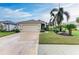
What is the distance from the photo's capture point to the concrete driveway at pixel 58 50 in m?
2.78

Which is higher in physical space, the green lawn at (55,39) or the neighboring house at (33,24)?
the neighboring house at (33,24)

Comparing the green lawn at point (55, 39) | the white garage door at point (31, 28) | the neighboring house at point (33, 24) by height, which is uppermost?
the neighboring house at point (33, 24)

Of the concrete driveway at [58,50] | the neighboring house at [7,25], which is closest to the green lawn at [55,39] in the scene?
the concrete driveway at [58,50]

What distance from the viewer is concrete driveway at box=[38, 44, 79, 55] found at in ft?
9.11

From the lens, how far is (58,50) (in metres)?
2.79

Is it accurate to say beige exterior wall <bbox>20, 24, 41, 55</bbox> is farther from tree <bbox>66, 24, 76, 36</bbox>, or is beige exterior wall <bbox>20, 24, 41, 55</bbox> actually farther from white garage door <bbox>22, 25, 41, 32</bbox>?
tree <bbox>66, 24, 76, 36</bbox>

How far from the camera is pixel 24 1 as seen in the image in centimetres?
279

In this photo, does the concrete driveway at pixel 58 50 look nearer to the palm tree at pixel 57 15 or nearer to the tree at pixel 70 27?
the tree at pixel 70 27

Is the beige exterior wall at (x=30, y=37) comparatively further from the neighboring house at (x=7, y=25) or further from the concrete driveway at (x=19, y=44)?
the neighboring house at (x=7, y=25)

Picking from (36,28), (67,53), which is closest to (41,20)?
(36,28)

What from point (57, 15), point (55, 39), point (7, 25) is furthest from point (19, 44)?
point (57, 15)

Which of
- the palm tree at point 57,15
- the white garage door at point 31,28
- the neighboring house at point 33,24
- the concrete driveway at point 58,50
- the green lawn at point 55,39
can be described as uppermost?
the palm tree at point 57,15
